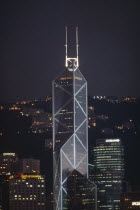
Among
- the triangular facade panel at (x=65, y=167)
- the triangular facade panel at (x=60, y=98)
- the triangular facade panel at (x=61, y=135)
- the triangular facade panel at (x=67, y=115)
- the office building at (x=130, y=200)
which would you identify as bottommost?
the office building at (x=130, y=200)

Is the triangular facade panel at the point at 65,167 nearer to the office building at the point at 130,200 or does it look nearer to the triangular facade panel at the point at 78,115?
the triangular facade panel at the point at 78,115

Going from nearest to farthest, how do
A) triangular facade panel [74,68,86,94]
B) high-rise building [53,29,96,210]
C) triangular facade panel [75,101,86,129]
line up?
high-rise building [53,29,96,210] < triangular facade panel [75,101,86,129] < triangular facade panel [74,68,86,94]

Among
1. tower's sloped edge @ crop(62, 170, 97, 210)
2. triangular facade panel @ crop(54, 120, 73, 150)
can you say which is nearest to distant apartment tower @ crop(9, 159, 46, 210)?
tower's sloped edge @ crop(62, 170, 97, 210)

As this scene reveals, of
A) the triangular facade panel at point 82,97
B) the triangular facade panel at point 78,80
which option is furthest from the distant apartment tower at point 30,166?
the triangular facade panel at point 78,80

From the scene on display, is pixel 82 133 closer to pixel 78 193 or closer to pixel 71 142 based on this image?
pixel 71 142

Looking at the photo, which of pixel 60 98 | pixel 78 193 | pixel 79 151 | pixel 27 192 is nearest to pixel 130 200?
pixel 78 193

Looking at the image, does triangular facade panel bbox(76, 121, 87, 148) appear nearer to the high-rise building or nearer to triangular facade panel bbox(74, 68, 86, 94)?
the high-rise building

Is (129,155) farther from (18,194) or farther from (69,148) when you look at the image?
(18,194)
